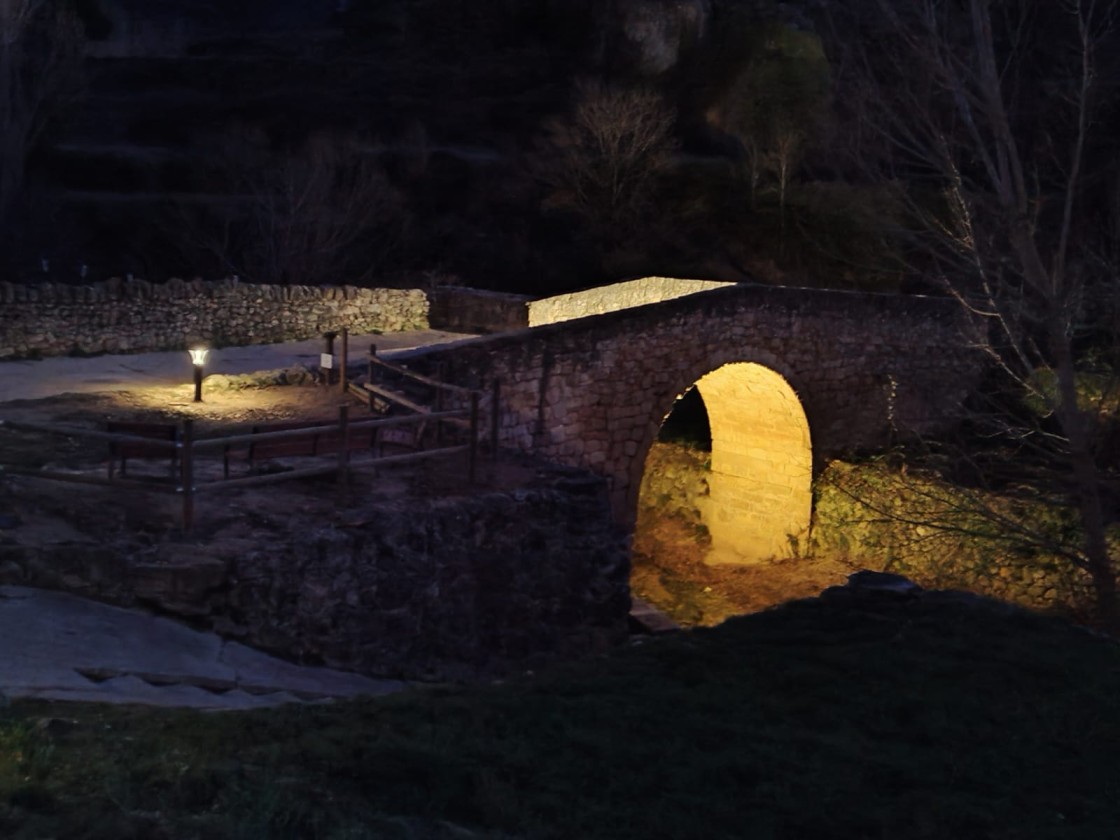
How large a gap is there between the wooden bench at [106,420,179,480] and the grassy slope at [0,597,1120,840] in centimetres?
325

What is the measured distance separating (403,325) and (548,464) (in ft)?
33.7

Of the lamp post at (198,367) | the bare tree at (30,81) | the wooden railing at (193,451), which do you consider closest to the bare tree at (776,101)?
the bare tree at (30,81)

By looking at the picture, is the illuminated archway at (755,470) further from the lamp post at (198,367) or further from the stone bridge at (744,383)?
the lamp post at (198,367)

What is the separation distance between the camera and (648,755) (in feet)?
20.7

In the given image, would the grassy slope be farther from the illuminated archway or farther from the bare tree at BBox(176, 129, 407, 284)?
the bare tree at BBox(176, 129, 407, 284)

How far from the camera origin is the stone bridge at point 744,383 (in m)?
Result: 14.0

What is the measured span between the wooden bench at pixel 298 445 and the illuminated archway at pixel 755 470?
8417mm

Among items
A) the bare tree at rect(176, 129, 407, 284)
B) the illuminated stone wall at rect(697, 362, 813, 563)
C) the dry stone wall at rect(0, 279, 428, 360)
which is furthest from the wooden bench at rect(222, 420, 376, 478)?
the bare tree at rect(176, 129, 407, 284)

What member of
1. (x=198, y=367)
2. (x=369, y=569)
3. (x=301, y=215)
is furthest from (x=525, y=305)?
(x=369, y=569)

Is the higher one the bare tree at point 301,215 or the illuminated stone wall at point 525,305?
the bare tree at point 301,215

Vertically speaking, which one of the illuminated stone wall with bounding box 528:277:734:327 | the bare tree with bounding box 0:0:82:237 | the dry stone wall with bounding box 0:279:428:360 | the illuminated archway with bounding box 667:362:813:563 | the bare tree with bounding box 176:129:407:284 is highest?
the bare tree with bounding box 0:0:82:237

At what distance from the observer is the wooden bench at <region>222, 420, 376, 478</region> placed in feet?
32.2

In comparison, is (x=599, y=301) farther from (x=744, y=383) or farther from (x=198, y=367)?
(x=198, y=367)

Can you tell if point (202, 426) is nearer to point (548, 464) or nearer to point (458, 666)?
point (548, 464)
